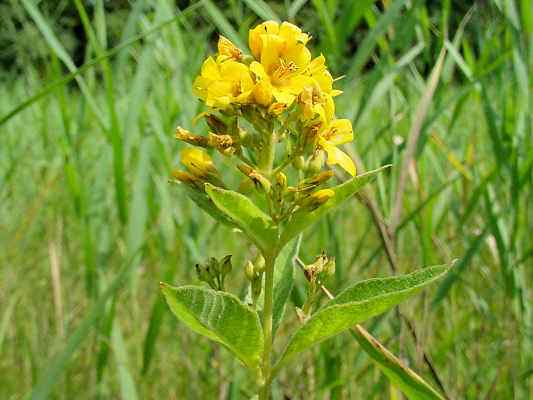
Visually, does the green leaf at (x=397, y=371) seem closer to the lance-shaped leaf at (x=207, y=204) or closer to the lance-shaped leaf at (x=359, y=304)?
the lance-shaped leaf at (x=359, y=304)

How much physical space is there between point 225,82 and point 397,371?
386 mm

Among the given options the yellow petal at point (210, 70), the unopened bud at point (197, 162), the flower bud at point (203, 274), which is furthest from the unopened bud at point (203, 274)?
the yellow petal at point (210, 70)

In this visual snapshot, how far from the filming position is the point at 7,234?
2.02 meters

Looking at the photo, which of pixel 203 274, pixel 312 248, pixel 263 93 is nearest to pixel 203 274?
pixel 203 274

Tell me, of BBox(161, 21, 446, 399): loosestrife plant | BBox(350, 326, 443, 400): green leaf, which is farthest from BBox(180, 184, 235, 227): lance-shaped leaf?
BBox(350, 326, 443, 400): green leaf

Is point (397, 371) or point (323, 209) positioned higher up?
point (323, 209)

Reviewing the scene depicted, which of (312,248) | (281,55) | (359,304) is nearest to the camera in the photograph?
(359,304)

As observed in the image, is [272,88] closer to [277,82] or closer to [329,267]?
[277,82]

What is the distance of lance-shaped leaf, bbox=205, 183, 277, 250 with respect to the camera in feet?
2.19

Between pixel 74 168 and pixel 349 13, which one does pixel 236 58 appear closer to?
pixel 349 13

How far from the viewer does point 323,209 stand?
729 mm

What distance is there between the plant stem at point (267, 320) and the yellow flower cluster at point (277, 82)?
A: 133mm

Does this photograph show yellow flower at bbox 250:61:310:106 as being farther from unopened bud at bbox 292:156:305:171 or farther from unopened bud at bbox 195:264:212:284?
unopened bud at bbox 195:264:212:284

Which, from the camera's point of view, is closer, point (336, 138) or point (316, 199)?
point (316, 199)
